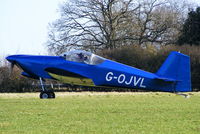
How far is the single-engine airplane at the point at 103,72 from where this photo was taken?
18422mm

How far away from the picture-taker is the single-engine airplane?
1842 centimetres

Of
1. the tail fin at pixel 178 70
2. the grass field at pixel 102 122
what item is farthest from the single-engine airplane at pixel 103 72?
the grass field at pixel 102 122

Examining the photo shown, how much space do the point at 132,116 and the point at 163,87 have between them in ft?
25.5

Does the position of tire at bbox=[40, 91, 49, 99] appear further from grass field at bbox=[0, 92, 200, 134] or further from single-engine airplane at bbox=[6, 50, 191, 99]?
grass field at bbox=[0, 92, 200, 134]

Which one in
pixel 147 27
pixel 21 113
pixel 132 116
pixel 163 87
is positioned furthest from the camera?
pixel 147 27

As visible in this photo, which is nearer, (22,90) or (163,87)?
(163,87)

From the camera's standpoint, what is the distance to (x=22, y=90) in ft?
107

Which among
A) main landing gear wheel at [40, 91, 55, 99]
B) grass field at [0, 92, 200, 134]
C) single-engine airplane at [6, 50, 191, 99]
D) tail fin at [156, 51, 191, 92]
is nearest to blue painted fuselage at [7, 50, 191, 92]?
single-engine airplane at [6, 50, 191, 99]

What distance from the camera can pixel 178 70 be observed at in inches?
725

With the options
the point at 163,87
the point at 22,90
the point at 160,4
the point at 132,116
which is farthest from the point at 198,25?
the point at 132,116

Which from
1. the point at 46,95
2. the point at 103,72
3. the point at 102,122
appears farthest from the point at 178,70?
the point at 102,122

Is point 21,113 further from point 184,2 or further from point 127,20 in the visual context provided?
point 184,2

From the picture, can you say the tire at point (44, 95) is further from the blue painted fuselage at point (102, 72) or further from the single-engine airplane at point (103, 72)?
the blue painted fuselage at point (102, 72)

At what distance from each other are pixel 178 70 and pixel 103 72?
3.00 meters
